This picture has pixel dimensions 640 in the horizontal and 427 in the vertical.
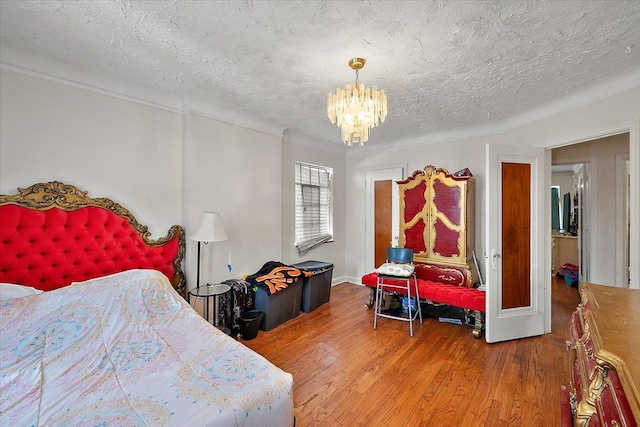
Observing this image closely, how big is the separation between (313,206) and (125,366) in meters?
3.50

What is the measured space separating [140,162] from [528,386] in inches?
156

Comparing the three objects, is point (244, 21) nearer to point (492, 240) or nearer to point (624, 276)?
point (492, 240)

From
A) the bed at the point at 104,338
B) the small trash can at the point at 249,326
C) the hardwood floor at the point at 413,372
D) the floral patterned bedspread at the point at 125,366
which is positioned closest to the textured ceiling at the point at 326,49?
the bed at the point at 104,338

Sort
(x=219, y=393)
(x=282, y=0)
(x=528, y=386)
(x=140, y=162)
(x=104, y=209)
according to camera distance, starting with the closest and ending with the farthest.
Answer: (x=219, y=393) < (x=282, y=0) < (x=528, y=386) < (x=104, y=209) < (x=140, y=162)

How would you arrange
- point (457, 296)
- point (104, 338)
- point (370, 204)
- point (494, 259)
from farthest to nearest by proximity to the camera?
point (370, 204), point (457, 296), point (494, 259), point (104, 338)

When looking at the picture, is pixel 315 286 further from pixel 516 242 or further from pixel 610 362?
pixel 610 362

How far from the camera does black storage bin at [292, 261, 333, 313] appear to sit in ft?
12.4

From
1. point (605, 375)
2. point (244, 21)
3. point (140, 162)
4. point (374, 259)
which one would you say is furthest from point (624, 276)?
point (140, 162)

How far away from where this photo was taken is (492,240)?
2932 mm

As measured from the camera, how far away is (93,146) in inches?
95.6

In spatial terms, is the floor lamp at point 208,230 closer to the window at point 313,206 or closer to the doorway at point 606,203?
the window at point 313,206

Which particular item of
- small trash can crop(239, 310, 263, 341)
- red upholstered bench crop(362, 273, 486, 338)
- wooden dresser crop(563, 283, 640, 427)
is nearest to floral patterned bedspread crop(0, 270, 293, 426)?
small trash can crop(239, 310, 263, 341)

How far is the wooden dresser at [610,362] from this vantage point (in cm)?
83

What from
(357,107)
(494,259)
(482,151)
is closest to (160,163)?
(357,107)
